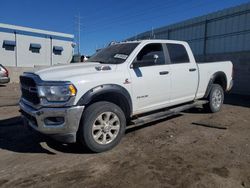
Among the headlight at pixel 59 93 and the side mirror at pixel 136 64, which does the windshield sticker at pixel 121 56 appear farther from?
the headlight at pixel 59 93

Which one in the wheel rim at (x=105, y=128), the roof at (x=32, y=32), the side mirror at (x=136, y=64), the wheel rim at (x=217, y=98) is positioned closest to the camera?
the wheel rim at (x=105, y=128)

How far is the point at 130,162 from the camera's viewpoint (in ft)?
12.7

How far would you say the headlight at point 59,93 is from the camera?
151 inches

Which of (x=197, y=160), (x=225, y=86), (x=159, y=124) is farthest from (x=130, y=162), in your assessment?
(x=225, y=86)

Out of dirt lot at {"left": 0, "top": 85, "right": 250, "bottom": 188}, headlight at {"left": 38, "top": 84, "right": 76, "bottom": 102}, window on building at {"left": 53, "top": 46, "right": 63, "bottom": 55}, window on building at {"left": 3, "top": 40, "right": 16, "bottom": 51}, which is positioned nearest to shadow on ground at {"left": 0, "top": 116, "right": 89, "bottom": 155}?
dirt lot at {"left": 0, "top": 85, "right": 250, "bottom": 188}

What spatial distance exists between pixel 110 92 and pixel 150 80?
100cm

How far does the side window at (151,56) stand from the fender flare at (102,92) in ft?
2.47

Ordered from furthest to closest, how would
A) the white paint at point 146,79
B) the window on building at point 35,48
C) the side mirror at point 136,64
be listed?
the window on building at point 35,48 → the side mirror at point 136,64 → the white paint at point 146,79

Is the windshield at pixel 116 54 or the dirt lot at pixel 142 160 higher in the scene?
the windshield at pixel 116 54

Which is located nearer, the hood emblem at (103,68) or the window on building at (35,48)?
the hood emblem at (103,68)

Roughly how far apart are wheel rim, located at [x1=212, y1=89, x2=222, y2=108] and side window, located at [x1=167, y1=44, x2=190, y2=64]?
1560 millimetres

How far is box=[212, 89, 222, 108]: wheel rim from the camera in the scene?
7082mm

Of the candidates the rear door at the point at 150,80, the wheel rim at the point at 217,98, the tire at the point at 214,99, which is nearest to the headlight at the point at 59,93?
the rear door at the point at 150,80

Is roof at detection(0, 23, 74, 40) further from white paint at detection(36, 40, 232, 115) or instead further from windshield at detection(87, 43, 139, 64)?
white paint at detection(36, 40, 232, 115)
